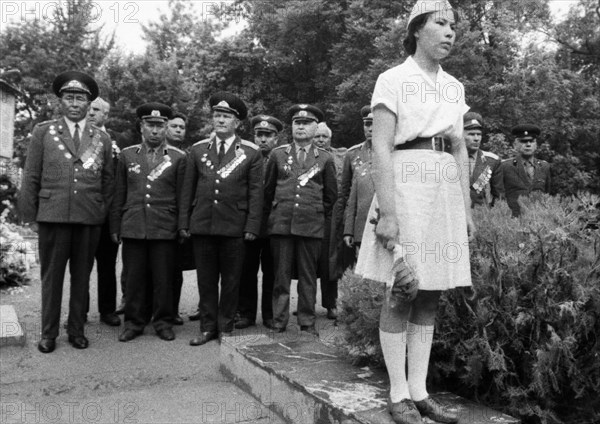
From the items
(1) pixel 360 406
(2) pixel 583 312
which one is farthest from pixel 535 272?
(1) pixel 360 406

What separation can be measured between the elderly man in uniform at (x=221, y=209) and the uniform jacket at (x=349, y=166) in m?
0.95

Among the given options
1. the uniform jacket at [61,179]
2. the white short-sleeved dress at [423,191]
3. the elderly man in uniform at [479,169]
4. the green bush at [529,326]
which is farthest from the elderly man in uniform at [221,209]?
the white short-sleeved dress at [423,191]

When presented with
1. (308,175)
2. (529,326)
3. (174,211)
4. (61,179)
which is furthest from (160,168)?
(529,326)

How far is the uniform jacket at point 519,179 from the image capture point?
720 centimetres

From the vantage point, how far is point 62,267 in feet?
16.6

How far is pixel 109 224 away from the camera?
18.5 ft

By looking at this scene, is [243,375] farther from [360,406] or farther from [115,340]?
[115,340]

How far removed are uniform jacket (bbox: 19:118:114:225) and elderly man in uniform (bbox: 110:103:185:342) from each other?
321 mm

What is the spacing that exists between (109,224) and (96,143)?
0.76m

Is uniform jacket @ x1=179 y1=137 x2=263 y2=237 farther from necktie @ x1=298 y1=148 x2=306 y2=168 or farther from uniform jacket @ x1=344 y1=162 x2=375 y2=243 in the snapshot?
uniform jacket @ x1=344 y1=162 x2=375 y2=243

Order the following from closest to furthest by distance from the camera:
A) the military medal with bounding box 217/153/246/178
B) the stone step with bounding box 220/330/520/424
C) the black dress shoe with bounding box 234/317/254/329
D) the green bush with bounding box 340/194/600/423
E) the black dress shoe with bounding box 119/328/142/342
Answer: the stone step with bounding box 220/330/520/424
the green bush with bounding box 340/194/600/423
the black dress shoe with bounding box 119/328/142/342
the military medal with bounding box 217/153/246/178
the black dress shoe with bounding box 234/317/254/329

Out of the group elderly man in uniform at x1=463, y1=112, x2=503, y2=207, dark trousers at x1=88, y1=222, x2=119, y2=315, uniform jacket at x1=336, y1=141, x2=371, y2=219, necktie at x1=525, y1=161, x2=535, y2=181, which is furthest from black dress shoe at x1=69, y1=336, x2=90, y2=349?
necktie at x1=525, y1=161, x2=535, y2=181

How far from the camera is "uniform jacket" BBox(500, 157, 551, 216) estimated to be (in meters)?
7.20

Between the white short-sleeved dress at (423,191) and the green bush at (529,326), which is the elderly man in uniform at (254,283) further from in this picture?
the white short-sleeved dress at (423,191)
